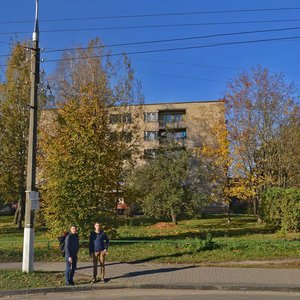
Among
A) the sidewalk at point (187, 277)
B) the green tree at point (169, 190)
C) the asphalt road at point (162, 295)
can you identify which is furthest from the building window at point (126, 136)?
the asphalt road at point (162, 295)

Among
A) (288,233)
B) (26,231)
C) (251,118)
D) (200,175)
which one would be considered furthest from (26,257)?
(200,175)

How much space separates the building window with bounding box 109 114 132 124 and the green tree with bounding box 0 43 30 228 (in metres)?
5.87

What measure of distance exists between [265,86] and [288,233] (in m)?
12.5

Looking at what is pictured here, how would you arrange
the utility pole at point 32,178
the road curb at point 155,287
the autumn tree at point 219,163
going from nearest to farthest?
the road curb at point 155,287, the utility pole at point 32,178, the autumn tree at point 219,163

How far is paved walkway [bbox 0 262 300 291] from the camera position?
10734 mm

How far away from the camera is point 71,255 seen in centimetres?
1135

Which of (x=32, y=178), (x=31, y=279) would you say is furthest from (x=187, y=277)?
(x=32, y=178)

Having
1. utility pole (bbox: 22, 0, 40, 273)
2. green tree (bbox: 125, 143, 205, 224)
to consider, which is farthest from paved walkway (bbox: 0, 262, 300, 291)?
green tree (bbox: 125, 143, 205, 224)

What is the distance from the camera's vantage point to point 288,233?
22.5 meters

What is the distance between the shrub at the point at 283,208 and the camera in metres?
22.5

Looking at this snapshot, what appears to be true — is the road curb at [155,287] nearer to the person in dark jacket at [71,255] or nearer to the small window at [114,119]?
the person in dark jacket at [71,255]

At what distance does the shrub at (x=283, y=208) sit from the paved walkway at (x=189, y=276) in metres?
10.3

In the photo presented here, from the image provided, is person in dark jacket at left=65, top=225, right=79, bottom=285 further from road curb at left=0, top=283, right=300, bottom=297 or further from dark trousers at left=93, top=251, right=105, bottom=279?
dark trousers at left=93, top=251, right=105, bottom=279

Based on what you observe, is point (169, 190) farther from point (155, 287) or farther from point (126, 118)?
point (155, 287)
